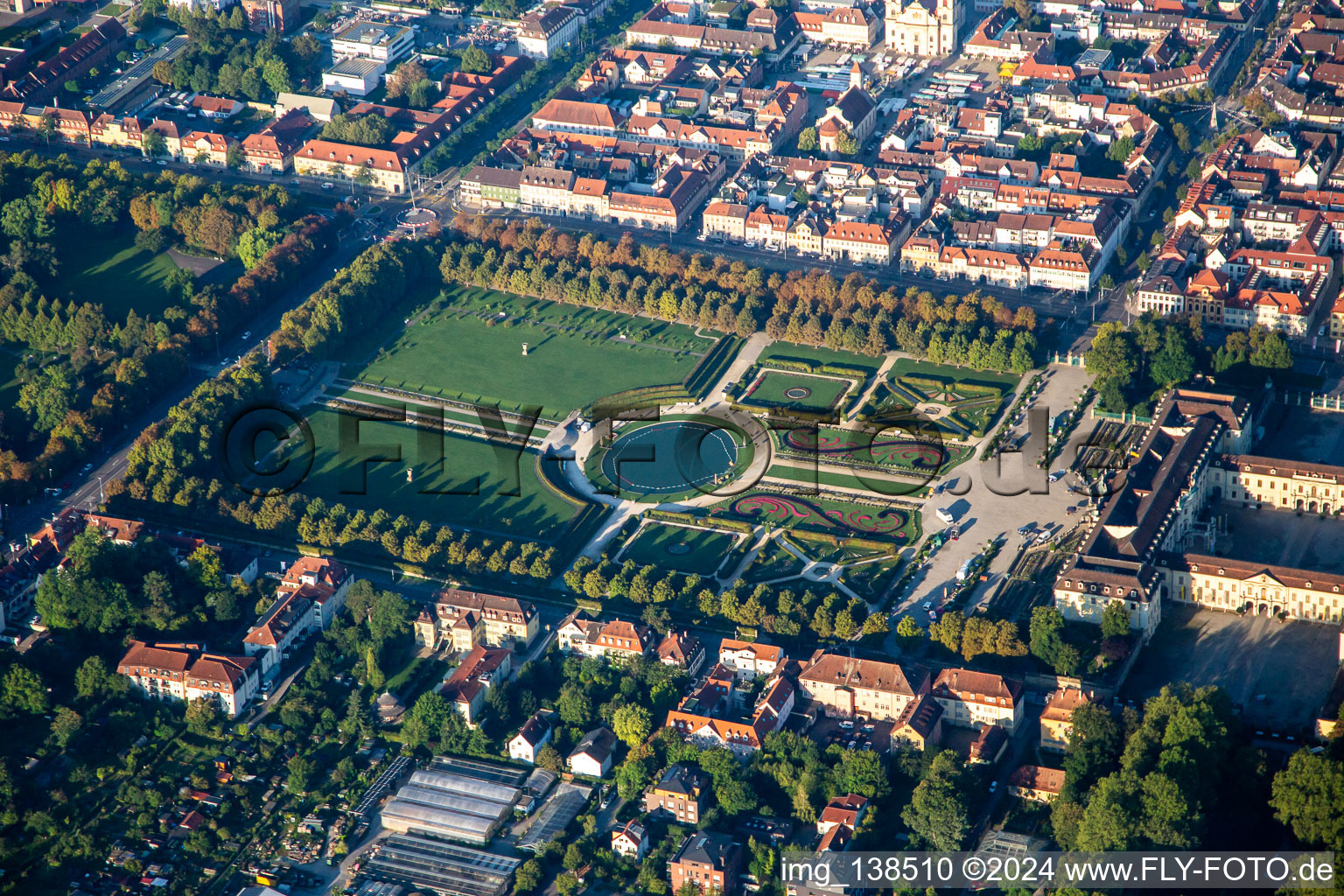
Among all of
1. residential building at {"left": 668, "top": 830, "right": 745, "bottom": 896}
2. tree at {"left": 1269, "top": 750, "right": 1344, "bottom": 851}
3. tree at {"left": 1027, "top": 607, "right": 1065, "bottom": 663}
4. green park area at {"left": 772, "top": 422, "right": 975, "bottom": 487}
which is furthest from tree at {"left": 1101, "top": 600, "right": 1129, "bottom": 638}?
residential building at {"left": 668, "top": 830, "right": 745, "bottom": 896}

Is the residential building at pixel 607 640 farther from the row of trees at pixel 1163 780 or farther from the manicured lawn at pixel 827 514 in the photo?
the row of trees at pixel 1163 780

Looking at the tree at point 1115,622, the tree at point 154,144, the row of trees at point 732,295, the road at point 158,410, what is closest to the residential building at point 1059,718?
the tree at point 1115,622

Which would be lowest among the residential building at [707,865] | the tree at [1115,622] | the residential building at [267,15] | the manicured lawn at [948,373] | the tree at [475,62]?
the residential building at [707,865]

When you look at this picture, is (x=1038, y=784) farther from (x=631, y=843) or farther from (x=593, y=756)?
(x=593, y=756)

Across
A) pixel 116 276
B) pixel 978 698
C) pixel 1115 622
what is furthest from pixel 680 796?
pixel 116 276

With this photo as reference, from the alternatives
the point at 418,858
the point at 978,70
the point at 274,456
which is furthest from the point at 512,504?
the point at 978,70

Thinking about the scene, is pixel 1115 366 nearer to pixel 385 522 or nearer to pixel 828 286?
pixel 828 286

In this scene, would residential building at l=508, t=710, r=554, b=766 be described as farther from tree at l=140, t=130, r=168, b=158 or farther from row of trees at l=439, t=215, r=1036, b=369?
tree at l=140, t=130, r=168, b=158
